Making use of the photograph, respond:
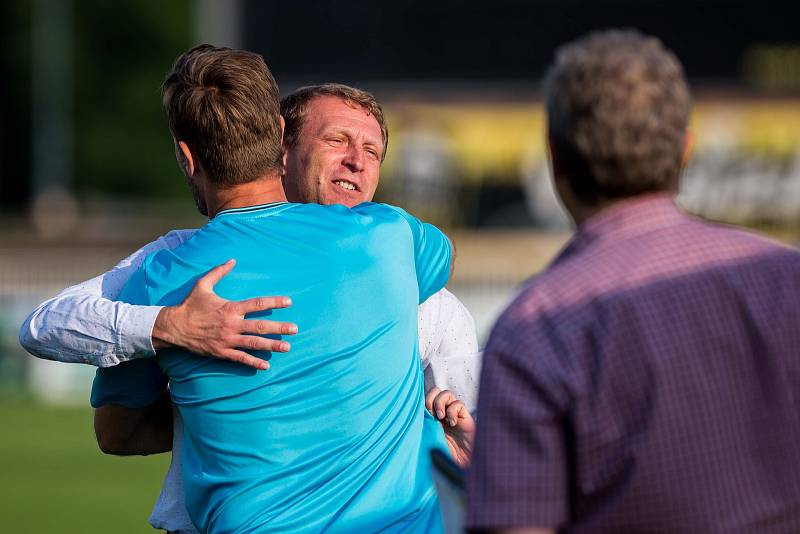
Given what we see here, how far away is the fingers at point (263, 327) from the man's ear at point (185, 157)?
353mm

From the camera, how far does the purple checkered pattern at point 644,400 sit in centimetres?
168

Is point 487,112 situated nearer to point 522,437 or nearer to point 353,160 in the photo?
point 353,160

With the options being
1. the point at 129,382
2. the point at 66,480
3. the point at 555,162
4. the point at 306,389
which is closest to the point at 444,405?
the point at 306,389

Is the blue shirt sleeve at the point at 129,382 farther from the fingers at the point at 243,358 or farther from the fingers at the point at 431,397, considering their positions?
the fingers at the point at 431,397

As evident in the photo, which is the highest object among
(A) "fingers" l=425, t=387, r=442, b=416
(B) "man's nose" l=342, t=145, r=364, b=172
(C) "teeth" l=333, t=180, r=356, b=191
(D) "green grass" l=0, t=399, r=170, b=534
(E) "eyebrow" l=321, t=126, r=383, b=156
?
(E) "eyebrow" l=321, t=126, r=383, b=156

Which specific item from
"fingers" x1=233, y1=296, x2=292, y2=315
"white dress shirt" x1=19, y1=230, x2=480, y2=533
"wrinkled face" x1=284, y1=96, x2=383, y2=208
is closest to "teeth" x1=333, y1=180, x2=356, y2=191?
"wrinkled face" x1=284, y1=96, x2=383, y2=208

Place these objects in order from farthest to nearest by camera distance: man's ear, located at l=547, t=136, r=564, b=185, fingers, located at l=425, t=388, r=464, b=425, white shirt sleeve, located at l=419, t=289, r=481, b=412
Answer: white shirt sleeve, located at l=419, t=289, r=481, b=412 < fingers, located at l=425, t=388, r=464, b=425 < man's ear, located at l=547, t=136, r=564, b=185

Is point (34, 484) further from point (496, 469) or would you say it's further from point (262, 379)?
point (496, 469)

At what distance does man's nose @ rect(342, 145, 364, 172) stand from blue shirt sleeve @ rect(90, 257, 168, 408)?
640 millimetres

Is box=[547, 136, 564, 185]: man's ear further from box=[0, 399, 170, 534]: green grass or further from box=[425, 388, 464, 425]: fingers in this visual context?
box=[0, 399, 170, 534]: green grass

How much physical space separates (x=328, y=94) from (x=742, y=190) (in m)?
12.7

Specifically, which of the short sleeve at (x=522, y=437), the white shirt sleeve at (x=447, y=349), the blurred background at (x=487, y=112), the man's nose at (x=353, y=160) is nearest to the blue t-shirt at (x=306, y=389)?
the white shirt sleeve at (x=447, y=349)

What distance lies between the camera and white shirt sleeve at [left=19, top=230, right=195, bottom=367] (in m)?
2.30

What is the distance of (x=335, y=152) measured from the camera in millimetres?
2898
